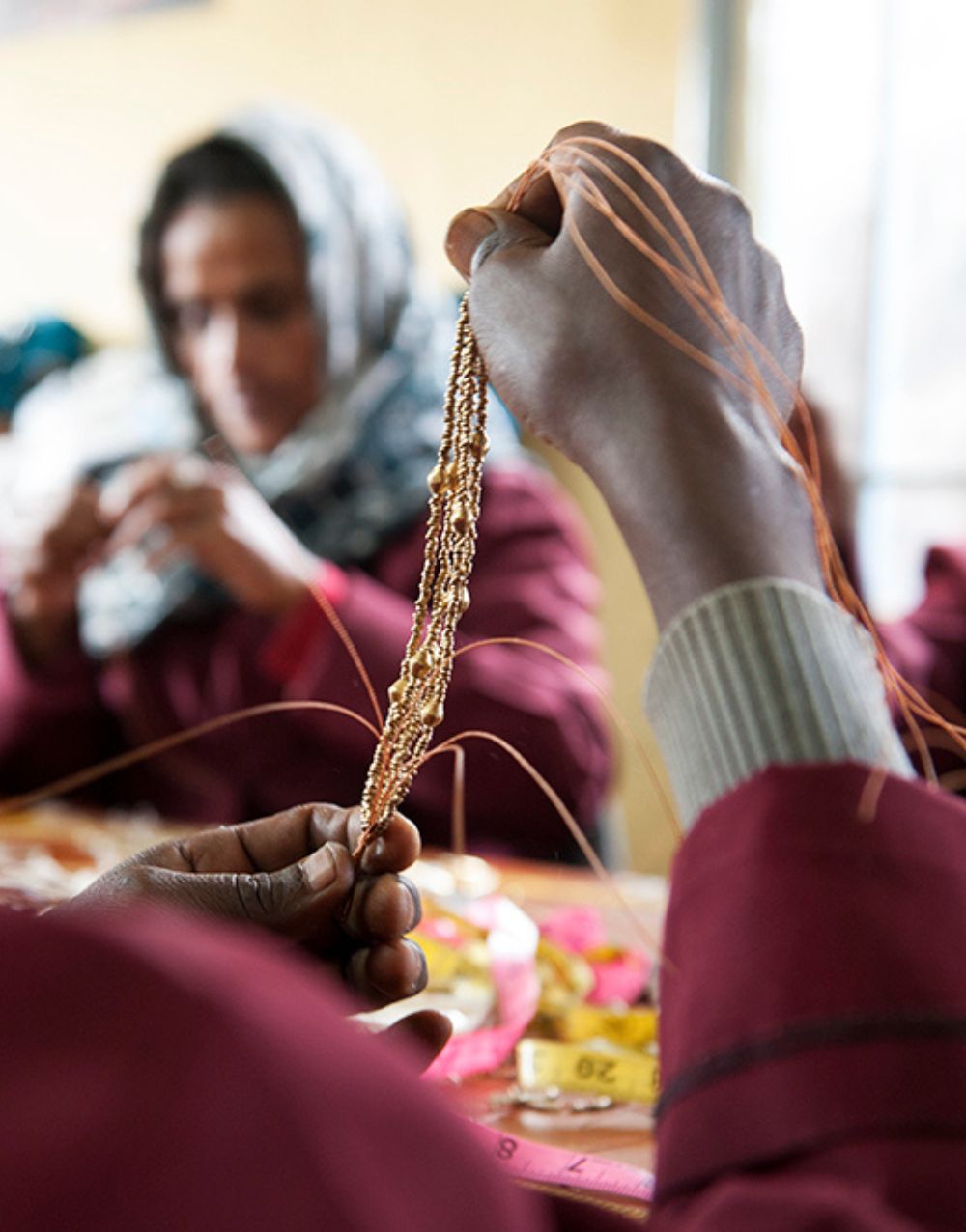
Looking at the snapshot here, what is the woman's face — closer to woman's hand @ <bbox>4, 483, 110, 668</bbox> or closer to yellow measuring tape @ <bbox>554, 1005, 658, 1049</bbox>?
woman's hand @ <bbox>4, 483, 110, 668</bbox>

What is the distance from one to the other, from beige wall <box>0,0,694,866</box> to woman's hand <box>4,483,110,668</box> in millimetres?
513

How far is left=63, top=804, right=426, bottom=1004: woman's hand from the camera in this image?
1.37 ft

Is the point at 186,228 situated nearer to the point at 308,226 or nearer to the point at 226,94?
the point at 308,226

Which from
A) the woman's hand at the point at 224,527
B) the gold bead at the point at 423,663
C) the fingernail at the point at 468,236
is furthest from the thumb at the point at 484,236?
the woman's hand at the point at 224,527

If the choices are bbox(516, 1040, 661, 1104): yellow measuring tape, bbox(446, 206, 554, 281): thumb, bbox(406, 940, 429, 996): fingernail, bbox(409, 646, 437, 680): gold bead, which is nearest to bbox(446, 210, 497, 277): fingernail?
bbox(446, 206, 554, 281): thumb

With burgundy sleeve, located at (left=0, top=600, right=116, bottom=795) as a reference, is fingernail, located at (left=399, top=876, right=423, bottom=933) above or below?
above

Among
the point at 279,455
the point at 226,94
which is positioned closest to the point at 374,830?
the point at 279,455

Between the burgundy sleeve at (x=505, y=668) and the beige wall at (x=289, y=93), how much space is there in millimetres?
54

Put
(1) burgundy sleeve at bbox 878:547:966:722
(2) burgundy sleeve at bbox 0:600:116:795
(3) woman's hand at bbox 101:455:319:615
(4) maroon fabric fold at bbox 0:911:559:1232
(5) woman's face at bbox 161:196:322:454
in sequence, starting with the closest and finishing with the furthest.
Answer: (4) maroon fabric fold at bbox 0:911:559:1232
(1) burgundy sleeve at bbox 878:547:966:722
(3) woman's hand at bbox 101:455:319:615
(5) woman's face at bbox 161:196:322:454
(2) burgundy sleeve at bbox 0:600:116:795

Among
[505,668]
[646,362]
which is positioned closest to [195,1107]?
[646,362]

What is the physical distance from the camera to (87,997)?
0.21m

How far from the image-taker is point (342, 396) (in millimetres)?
1423

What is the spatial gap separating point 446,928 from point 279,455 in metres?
0.79

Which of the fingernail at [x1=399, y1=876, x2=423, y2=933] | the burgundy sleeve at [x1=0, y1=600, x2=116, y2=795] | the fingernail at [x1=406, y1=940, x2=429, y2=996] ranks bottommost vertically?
the burgundy sleeve at [x1=0, y1=600, x2=116, y2=795]
